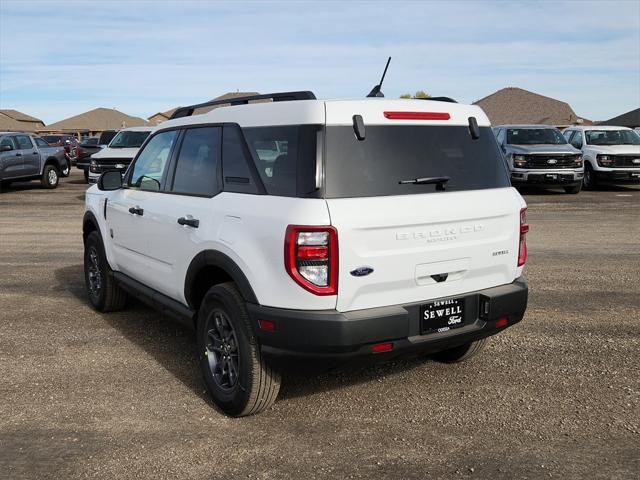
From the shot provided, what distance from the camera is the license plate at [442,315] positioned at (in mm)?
3652

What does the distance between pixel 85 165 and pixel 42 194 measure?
12.0 feet

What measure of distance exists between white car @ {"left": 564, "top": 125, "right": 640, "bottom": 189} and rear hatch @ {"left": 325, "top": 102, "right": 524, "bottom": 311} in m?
16.5

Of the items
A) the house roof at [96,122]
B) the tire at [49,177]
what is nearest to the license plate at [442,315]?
the tire at [49,177]

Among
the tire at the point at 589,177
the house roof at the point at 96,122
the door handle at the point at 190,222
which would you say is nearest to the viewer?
the door handle at the point at 190,222

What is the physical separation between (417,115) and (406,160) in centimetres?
31

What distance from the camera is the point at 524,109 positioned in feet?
149

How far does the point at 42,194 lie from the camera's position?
1959 cm

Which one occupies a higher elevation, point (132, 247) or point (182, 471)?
point (132, 247)

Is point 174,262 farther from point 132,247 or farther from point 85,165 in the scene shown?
point 85,165

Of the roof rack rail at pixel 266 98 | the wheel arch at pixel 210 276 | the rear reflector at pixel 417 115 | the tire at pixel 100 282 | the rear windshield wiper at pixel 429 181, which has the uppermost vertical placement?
the roof rack rail at pixel 266 98

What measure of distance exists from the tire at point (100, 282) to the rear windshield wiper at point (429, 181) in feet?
11.0

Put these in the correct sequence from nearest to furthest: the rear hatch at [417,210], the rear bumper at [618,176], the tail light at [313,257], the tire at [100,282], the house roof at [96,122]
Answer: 1. the tail light at [313,257]
2. the rear hatch at [417,210]
3. the tire at [100,282]
4. the rear bumper at [618,176]
5. the house roof at [96,122]

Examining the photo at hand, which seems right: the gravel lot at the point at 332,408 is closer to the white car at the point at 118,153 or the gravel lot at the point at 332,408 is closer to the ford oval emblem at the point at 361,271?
the ford oval emblem at the point at 361,271

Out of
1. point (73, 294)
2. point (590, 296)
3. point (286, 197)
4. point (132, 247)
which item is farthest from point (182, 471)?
point (590, 296)
